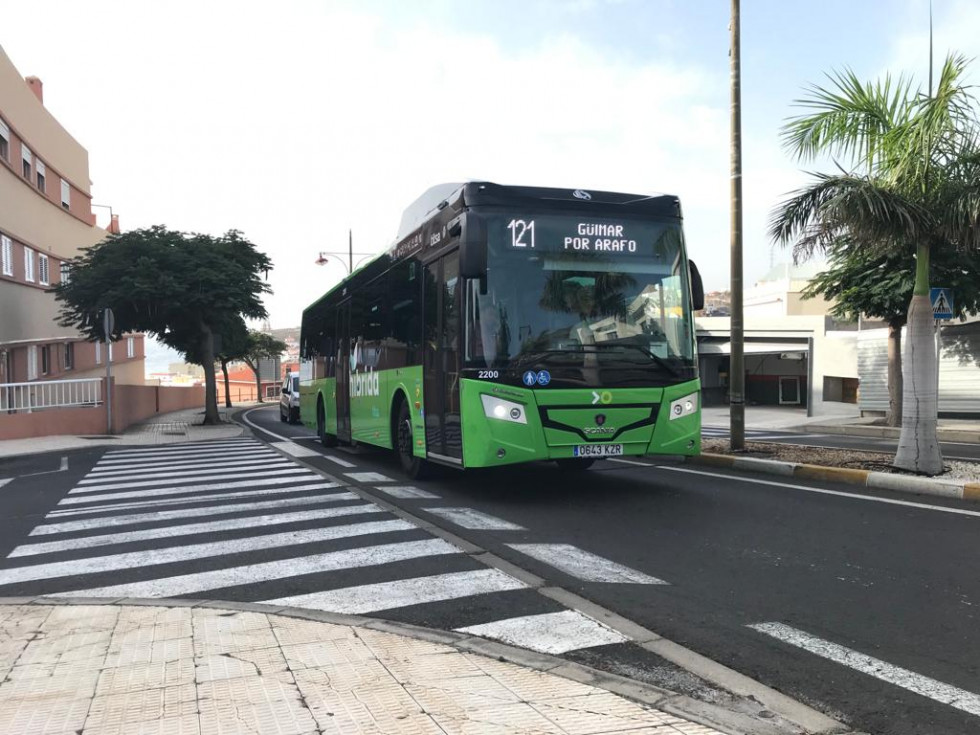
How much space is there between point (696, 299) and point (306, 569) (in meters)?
5.44

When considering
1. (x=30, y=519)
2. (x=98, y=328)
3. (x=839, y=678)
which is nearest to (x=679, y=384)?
(x=839, y=678)

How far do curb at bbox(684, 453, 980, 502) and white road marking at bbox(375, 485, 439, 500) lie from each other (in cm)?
483

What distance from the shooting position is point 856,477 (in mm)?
9789

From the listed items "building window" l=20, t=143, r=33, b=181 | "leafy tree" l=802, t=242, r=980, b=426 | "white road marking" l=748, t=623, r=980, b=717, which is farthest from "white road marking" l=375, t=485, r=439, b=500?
"building window" l=20, t=143, r=33, b=181

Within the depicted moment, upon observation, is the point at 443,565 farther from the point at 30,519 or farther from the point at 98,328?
the point at 98,328

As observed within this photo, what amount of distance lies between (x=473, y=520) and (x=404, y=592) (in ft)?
8.47

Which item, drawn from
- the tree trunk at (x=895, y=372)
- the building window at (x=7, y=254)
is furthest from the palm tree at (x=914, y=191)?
the building window at (x=7, y=254)

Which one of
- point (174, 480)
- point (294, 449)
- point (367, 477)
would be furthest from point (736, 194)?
point (294, 449)

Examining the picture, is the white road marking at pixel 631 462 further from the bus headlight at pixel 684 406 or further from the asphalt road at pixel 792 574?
the bus headlight at pixel 684 406

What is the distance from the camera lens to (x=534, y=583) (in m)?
5.44

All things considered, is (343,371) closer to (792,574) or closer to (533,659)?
(792,574)

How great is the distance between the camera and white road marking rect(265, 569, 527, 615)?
16.4ft

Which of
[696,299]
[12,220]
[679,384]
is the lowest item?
[679,384]

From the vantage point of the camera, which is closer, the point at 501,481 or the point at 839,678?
the point at 839,678
